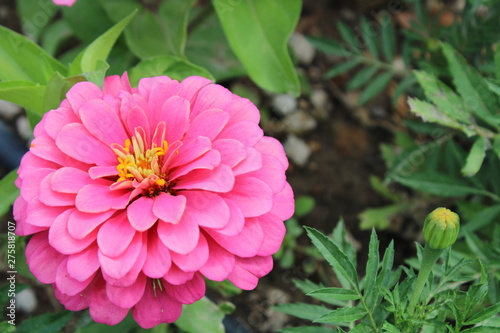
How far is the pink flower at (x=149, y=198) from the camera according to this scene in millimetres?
620

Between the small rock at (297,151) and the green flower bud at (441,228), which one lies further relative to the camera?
the small rock at (297,151)

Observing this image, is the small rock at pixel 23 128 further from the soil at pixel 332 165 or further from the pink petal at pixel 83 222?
the pink petal at pixel 83 222

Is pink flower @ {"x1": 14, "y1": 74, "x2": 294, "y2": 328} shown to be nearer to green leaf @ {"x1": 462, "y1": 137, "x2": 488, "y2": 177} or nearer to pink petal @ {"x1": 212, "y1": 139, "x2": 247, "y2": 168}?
pink petal @ {"x1": 212, "y1": 139, "x2": 247, "y2": 168}

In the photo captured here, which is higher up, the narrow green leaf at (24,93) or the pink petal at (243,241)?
the narrow green leaf at (24,93)

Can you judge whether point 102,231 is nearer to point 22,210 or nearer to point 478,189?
point 22,210

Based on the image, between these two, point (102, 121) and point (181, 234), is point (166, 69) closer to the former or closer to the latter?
point (102, 121)

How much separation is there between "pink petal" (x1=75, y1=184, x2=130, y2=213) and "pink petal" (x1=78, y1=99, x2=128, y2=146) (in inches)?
2.5

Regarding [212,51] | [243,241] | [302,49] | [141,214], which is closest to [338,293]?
[243,241]

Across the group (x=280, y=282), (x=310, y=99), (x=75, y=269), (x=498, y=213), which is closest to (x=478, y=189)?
(x=498, y=213)

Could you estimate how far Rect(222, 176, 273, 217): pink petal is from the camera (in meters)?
0.64

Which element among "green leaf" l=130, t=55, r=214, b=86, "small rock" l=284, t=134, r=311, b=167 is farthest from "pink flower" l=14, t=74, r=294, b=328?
"small rock" l=284, t=134, r=311, b=167

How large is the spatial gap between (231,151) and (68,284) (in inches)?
8.6

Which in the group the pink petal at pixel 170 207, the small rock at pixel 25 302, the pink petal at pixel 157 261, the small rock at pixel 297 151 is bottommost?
the small rock at pixel 25 302

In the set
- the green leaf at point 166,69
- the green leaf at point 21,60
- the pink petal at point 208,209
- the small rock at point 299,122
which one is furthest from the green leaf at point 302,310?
the small rock at point 299,122
